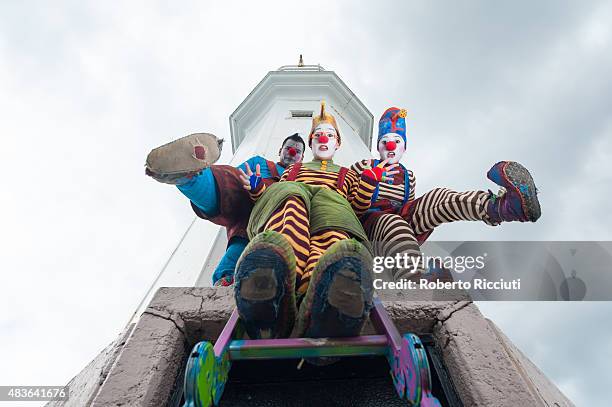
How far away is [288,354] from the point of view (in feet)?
5.11

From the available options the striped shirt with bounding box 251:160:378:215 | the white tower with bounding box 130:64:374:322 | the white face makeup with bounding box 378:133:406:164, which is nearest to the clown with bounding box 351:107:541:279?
the white face makeup with bounding box 378:133:406:164

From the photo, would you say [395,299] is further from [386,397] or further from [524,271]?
[524,271]

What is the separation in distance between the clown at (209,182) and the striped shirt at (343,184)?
0.16m

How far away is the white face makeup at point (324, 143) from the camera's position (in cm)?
338

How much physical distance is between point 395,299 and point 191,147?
1.23 meters

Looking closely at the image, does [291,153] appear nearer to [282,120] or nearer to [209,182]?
[209,182]

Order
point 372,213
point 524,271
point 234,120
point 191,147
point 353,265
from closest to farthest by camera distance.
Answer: point 353,265 < point 191,147 < point 372,213 < point 524,271 < point 234,120

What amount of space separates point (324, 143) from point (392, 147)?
69cm

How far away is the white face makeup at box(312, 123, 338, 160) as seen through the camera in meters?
3.38

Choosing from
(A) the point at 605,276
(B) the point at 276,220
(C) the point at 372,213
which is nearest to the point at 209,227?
(C) the point at 372,213

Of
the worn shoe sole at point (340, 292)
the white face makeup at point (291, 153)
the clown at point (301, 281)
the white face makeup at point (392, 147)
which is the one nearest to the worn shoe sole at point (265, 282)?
the clown at point (301, 281)

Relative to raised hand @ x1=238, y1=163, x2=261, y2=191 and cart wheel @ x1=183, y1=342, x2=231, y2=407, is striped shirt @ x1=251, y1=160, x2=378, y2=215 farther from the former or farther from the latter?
cart wheel @ x1=183, y1=342, x2=231, y2=407

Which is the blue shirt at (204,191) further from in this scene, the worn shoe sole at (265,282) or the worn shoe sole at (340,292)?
the worn shoe sole at (340,292)

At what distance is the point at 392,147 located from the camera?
374 centimetres
